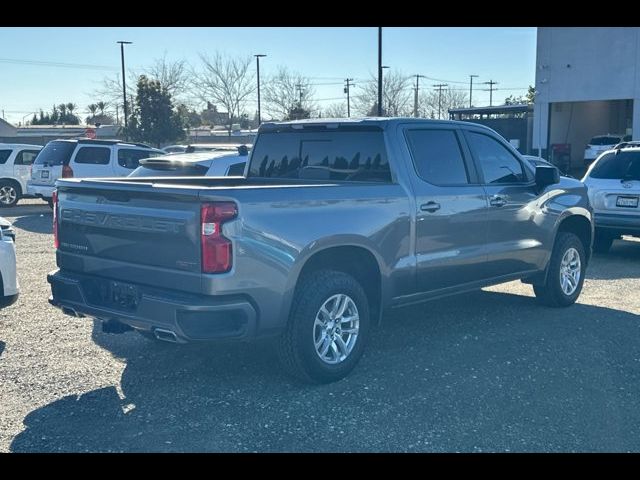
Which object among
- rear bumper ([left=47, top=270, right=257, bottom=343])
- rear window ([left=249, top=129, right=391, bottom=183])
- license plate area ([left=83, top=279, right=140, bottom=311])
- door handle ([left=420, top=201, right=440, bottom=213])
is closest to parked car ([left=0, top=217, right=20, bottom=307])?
license plate area ([left=83, top=279, right=140, bottom=311])

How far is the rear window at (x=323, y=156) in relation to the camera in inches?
249

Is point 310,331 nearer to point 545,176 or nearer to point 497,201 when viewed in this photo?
point 497,201

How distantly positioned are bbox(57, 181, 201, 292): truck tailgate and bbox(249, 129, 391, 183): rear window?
191 cm

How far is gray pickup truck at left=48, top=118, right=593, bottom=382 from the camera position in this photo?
191 inches

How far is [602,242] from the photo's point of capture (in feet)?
38.9

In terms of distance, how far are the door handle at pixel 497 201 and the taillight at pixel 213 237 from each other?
3071mm

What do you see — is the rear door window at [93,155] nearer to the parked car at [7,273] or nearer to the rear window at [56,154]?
the rear window at [56,154]

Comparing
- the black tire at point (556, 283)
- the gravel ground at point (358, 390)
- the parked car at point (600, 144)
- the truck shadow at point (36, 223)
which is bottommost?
the truck shadow at point (36, 223)

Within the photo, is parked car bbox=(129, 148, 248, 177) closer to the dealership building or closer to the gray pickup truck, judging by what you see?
the gray pickup truck

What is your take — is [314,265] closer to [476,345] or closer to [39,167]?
[476,345]

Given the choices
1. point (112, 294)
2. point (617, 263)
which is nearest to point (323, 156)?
point (112, 294)

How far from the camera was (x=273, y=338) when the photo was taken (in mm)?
5359

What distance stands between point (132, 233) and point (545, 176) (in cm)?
425

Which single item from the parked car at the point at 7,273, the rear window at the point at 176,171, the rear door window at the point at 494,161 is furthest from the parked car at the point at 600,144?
the parked car at the point at 7,273
